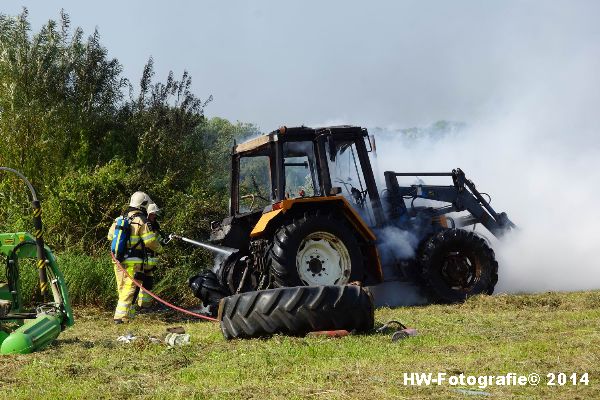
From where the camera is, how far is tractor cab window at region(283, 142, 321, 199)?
36.6ft

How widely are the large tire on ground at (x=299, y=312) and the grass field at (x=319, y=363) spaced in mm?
221

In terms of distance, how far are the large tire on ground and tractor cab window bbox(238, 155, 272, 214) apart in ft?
12.5

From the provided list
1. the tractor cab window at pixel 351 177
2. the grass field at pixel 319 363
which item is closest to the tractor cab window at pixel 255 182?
the tractor cab window at pixel 351 177

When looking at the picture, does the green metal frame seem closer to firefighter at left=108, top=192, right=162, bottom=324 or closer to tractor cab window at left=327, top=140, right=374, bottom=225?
firefighter at left=108, top=192, right=162, bottom=324

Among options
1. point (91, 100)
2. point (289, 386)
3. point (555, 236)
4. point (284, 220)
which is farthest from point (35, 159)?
point (289, 386)

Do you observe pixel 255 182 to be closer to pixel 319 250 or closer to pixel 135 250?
pixel 319 250

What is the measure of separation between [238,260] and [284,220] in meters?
1.18

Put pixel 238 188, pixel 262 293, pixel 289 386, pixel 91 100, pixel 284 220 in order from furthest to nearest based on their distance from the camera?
pixel 91 100 < pixel 238 188 < pixel 284 220 < pixel 262 293 < pixel 289 386

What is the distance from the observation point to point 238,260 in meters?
11.4

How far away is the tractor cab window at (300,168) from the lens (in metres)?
11.1

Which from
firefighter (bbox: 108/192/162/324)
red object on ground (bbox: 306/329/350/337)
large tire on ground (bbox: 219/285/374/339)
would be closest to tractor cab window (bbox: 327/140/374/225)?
firefighter (bbox: 108/192/162/324)

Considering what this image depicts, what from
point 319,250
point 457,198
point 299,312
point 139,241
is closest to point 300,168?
point 319,250

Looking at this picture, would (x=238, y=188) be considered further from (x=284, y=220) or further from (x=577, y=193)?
(x=577, y=193)

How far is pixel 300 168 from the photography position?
11305mm
